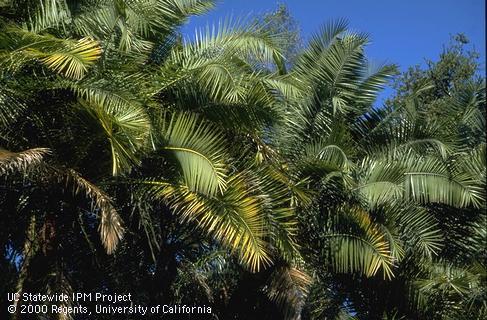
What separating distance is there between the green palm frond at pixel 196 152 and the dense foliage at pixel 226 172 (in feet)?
0.06

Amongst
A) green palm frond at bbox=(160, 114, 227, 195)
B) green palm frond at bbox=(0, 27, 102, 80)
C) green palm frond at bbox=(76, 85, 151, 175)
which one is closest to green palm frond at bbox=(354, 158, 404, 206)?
green palm frond at bbox=(160, 114, 227, 195)

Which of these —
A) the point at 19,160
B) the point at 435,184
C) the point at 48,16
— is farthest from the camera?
the point at 435,184

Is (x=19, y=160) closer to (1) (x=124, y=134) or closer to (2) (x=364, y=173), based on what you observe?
(1) (x=124, y=134)

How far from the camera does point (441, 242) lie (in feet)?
40.7

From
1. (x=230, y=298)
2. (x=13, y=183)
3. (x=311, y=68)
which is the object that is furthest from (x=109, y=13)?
(x=230, y=298)

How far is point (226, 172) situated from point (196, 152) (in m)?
0.47

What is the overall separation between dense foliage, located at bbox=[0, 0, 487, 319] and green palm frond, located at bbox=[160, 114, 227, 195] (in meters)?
0.02

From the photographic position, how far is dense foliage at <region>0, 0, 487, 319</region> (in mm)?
8680

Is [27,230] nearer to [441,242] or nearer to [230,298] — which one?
[230,298]

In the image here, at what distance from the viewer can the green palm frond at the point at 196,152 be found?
8.59 metres

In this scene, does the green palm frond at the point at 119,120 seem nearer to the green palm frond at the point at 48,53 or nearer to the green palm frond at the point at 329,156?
the green palm frond at the point at 48,53

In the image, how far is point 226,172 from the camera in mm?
9016

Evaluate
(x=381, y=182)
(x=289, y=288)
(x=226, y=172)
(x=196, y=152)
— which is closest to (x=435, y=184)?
(x=381, y=182)

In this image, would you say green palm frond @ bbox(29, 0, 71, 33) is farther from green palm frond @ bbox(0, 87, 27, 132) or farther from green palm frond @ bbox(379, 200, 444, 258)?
green palm frond @ bbox(379, 200, 444, 258)
